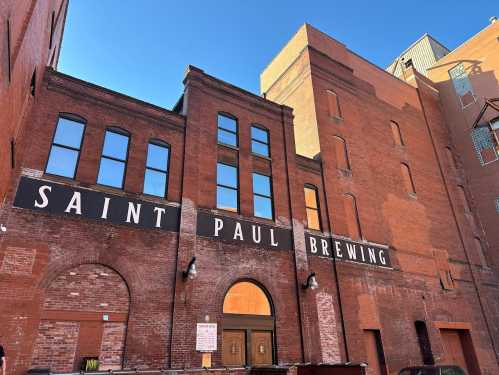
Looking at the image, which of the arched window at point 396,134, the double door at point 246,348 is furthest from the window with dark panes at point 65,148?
the arched window at point 396,134

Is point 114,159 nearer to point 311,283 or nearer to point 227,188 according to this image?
point 227,188

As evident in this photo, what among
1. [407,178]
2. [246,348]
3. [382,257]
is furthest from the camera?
[407,178]

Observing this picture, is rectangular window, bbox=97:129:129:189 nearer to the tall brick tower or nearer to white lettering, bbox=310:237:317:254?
white lettering, bbox=310:237:317:254

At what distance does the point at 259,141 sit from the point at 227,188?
11.4 feet

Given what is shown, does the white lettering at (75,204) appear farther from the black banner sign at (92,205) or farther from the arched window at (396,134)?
the arched window at (396,134)

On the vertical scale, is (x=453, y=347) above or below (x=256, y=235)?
below

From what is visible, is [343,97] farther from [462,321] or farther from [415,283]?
[462,321]

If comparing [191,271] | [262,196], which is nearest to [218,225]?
[191,271]

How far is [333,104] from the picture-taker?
2138 centimetres

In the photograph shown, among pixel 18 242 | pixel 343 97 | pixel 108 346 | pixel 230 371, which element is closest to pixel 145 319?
pixel 108 346

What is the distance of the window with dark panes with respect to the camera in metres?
11.3

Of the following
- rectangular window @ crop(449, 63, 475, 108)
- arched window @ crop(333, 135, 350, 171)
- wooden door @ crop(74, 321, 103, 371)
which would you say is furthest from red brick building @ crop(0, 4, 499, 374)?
rectangular window @ crop(449, 63, 475, 108)

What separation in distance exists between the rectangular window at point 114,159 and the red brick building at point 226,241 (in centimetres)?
5

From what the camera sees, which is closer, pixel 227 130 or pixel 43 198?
pixel 43 198
